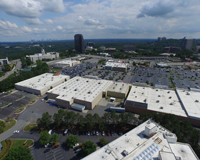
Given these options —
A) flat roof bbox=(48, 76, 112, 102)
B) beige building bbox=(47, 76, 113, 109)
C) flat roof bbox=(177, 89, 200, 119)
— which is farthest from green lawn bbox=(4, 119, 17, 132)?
flat roof bbox=(177, 89, 200, 119)

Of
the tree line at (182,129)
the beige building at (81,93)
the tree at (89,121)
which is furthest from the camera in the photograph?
the beige building at (81,93)

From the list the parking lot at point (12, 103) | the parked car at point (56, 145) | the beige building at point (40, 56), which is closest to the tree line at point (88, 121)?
the parked car at point (56, 145)

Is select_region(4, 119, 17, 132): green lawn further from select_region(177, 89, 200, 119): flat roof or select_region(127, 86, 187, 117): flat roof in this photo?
select_region(177, 89, 200, 119): flat roof

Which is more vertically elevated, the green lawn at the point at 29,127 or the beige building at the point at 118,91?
the beige building at the point at 118,91

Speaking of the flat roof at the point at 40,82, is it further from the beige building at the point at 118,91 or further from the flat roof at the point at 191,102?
the flat roof at the point at 191,102

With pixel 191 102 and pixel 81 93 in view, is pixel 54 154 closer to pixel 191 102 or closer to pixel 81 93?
pixel 81 93

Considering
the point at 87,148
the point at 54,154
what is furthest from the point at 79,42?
the point at 87,148

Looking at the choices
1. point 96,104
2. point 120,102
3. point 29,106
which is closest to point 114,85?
point 120,102

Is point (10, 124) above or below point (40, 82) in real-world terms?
below
